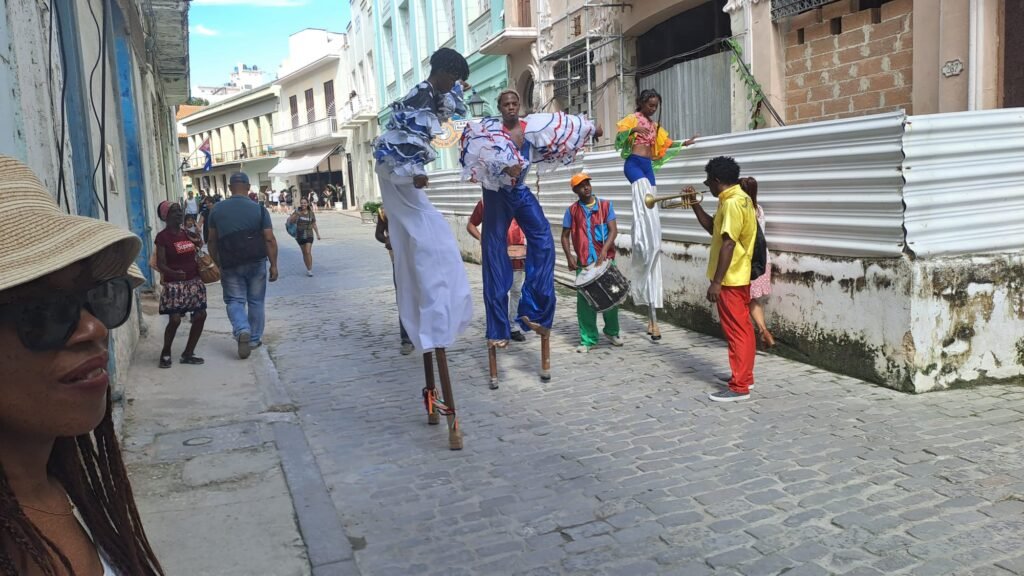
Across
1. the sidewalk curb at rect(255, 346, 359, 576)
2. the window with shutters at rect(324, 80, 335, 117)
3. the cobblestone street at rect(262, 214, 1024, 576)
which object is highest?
the window with shutters at rect(324, 80, 335, 117)

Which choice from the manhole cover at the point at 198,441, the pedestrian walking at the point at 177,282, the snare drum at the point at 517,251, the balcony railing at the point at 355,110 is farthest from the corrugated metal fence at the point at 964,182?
the balcony railing at the point at 355,110

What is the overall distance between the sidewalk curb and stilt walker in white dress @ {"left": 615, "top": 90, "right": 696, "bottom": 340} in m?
3.33

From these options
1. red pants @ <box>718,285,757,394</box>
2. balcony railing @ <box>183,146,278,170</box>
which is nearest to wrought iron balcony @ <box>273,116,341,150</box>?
balcony railing @ <box>183,146,278,170</box>

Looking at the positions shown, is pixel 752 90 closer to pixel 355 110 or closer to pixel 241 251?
pixel 241 251

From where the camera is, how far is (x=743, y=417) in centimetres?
495

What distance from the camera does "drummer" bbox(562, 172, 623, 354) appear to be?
6.93 metres

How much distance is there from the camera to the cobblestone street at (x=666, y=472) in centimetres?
327

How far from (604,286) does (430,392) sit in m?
2.06

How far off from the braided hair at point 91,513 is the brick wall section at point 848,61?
9034 millimetres

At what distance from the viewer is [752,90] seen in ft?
36.1

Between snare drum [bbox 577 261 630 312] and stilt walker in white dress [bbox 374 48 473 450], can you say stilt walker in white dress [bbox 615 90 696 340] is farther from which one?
stilt walker in white dress [bbox 374 48 473 450]

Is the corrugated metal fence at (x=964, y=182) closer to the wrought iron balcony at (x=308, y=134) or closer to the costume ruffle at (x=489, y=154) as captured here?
the costume ruffle at (x=489, y=154)

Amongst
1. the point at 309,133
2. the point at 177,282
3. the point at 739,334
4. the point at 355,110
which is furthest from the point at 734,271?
the point at 309,133

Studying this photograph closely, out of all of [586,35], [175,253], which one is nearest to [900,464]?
[175,253]
